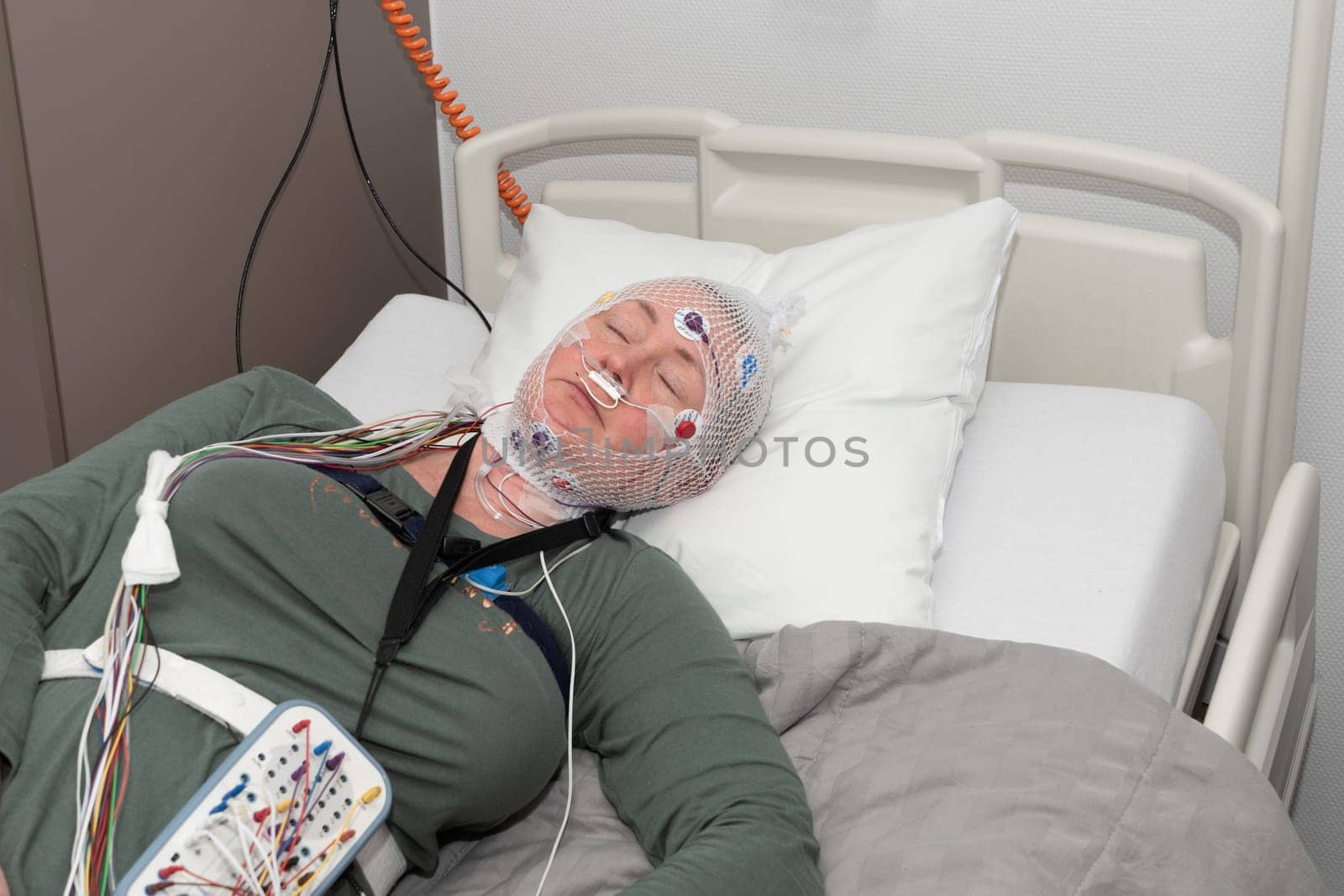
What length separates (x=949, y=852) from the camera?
1.24 m

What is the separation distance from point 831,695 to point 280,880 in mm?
618

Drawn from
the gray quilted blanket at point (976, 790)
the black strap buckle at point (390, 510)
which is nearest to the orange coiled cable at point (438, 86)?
the black strap buckle at point (390, 510)

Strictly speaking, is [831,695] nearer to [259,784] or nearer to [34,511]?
[259,784]

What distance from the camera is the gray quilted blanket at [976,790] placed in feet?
4.08

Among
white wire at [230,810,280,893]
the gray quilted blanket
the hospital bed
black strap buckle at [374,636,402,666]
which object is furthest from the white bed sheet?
white wire at [230,810,280,893]

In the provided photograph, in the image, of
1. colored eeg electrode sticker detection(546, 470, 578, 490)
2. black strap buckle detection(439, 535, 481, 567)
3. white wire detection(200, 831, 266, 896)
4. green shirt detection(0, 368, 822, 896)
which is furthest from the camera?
colored eeg electrode sticker detection(546, 470, 578, 490)

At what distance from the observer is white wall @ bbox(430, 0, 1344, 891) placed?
73.7 inches

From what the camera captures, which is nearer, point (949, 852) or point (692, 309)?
point (949, 852)

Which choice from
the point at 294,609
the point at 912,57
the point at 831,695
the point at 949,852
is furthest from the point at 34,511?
the point at 912,57

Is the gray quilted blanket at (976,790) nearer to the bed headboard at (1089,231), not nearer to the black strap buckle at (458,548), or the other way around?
the black strap buckle at (458,548)

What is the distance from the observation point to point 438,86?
2.28 metres

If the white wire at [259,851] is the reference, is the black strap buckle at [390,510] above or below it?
above

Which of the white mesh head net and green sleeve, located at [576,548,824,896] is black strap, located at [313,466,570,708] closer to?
green sleeve, located at [576,548,824,896]

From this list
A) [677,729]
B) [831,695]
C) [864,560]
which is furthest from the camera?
[864,560]
